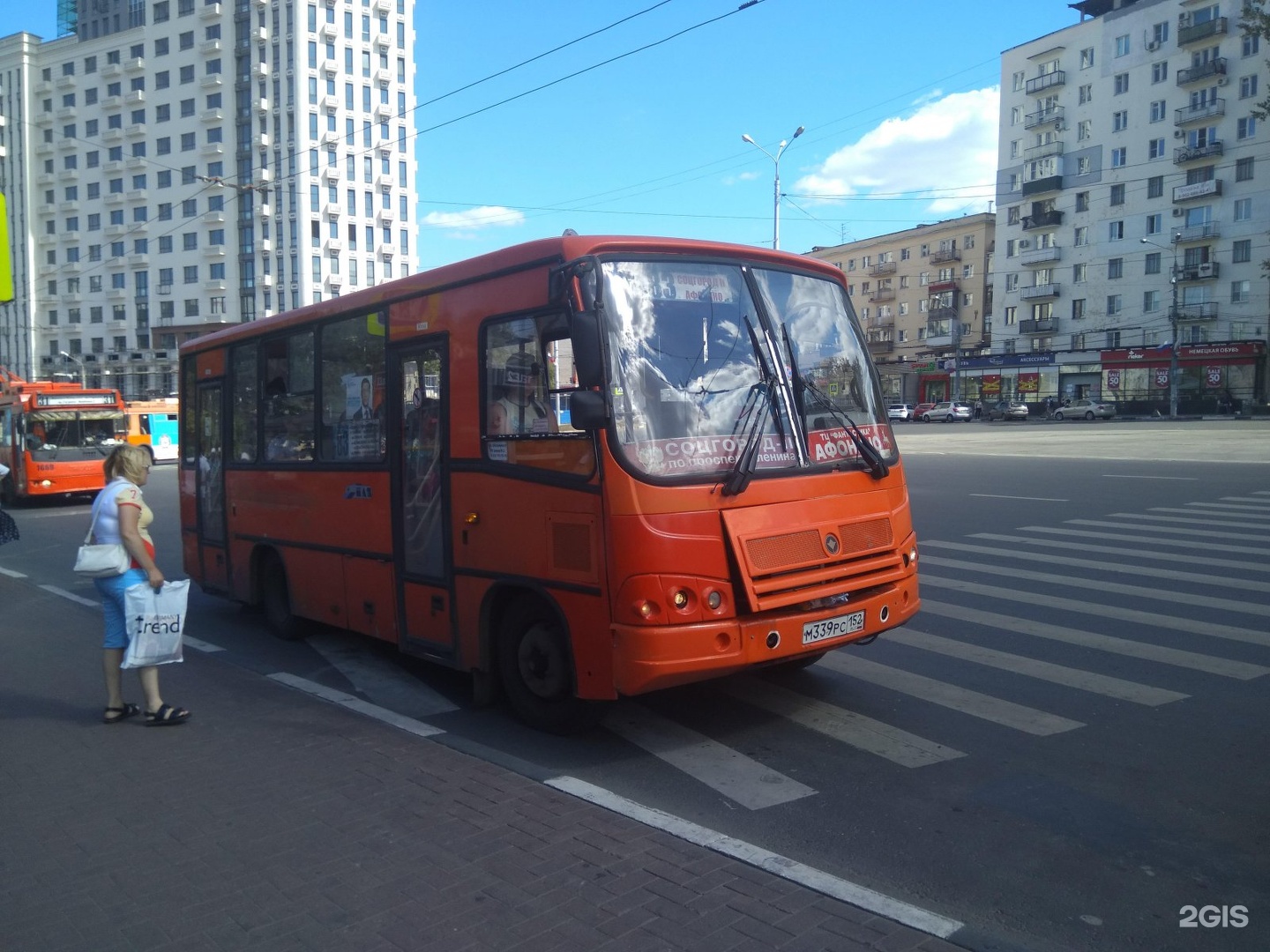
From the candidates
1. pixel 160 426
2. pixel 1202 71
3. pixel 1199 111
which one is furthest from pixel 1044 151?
pixel 160 426

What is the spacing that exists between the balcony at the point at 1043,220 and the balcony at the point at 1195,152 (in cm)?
918

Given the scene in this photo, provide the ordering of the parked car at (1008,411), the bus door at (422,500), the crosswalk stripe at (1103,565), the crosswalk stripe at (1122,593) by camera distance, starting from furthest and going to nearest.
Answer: the parked car at (1008,411) → the crosswalk stripe at (1103,565) → the crosswalk stripe at (1122,593) → the bus door at (422,500)

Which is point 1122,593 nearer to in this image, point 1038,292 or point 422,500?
point 422,500

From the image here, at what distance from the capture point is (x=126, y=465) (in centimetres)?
610

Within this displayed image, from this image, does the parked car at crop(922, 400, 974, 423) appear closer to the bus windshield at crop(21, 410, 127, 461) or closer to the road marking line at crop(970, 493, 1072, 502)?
the road marking line at crop(970, 493, 1072, 502)

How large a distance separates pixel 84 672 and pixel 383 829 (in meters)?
4.56

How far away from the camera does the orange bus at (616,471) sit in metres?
5.31

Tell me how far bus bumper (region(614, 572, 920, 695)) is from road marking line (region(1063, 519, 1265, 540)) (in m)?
9.25

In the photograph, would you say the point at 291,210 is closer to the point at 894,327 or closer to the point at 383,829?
the point at 894,327

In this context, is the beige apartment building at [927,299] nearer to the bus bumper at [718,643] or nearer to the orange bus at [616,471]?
the orange bus at [616,471]

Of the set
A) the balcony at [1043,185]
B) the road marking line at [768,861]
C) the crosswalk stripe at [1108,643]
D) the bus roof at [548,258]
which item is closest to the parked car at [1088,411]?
the balcony at [1043,185]

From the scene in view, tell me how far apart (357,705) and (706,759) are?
259 centimetres

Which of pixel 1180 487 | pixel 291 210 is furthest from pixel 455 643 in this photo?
pixel 291 210

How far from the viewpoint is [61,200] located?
9212 cm
